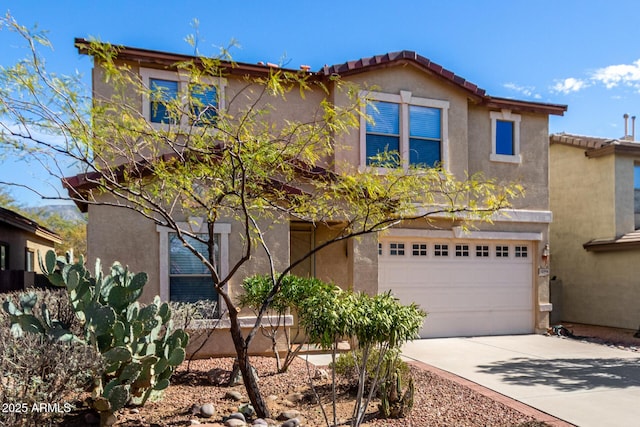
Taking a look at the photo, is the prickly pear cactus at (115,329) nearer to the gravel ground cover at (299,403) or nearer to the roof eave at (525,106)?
the gravel ground cover at (299,403)

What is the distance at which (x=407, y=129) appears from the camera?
12.1 metres

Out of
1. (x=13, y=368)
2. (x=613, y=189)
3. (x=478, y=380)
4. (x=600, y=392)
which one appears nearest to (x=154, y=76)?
(x=13, y=368)

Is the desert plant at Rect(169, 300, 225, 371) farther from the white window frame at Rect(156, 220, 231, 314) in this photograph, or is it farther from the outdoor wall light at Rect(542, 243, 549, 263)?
the outdoor wall light at Rect(542, 243, 549, 263)

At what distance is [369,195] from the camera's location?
6.29 m

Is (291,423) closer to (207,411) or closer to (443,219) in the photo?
(207,411)

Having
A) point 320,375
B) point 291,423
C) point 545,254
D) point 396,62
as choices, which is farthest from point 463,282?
point 291,423

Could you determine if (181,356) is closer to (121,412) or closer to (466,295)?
(121,412)

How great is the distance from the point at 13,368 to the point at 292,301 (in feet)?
13.5

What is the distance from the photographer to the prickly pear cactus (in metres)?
5.36

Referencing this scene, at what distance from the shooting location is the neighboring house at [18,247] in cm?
1229

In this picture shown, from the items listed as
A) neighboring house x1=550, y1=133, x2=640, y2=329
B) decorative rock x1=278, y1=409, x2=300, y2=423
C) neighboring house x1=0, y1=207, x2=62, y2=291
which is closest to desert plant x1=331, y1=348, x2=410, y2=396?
decorative rock x1=278, y1=409, x2=300, y2=423

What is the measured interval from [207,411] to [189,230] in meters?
4.31

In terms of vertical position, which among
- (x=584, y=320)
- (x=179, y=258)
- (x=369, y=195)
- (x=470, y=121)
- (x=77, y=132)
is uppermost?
(x=470, y=121)

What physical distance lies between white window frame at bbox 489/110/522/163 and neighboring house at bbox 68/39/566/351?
0.03 meters
